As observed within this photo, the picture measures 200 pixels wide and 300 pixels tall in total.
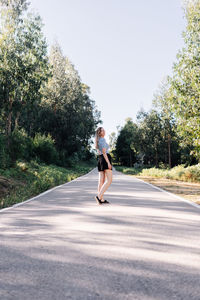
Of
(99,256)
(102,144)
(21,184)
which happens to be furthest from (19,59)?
(99,256)

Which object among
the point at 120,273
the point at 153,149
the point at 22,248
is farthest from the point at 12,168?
the point at 153,149

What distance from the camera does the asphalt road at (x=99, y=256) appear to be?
292cm

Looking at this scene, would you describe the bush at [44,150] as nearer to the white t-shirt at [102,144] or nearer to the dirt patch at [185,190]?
the dirt patch at [185,190]

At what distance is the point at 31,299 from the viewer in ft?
8.87

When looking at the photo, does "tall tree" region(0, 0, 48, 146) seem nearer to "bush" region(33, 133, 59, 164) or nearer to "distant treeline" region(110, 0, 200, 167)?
"bush" region(33, 133, 59, 164)

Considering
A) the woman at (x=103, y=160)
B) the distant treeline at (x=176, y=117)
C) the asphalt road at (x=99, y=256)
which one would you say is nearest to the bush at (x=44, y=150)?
the distant treeline at (x=176, y=117)

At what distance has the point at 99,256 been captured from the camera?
400cm

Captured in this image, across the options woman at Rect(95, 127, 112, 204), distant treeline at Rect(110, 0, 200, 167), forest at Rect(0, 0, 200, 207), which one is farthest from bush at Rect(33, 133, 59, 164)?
woman at Rect(95, 127, 112, 204)

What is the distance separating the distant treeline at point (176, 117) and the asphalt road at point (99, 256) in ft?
25.0

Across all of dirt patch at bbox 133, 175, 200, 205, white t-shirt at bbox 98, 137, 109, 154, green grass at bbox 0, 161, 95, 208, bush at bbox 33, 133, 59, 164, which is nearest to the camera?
white t-shirt at bbox 98, 137, 109, 154

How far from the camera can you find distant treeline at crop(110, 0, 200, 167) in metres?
16.9

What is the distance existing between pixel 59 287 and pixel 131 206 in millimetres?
5767

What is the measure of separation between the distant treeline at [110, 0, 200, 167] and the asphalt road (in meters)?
7.63

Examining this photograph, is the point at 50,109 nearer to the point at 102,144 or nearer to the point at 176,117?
the point at 176,117
